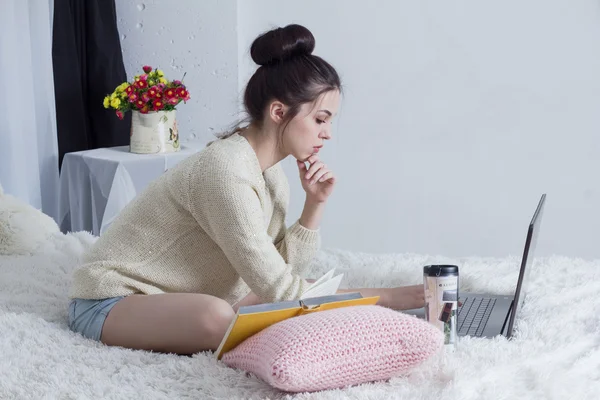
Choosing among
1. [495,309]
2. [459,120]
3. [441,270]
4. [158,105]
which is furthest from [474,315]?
[459,120]

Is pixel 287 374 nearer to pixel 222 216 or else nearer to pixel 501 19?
pixel 222 216

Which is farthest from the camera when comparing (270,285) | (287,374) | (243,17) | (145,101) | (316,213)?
(243,17)

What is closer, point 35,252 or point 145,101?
point 35,252

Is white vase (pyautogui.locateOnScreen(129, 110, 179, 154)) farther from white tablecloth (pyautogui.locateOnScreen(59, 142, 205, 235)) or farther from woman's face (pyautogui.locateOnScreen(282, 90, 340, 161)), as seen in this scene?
woman's face (pyautogui.locateOnScreen(282, 90, 340, 161))

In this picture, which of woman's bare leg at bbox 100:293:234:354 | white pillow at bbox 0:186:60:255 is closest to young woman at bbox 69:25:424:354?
woman's bare leg at bbox 100:293:234:354

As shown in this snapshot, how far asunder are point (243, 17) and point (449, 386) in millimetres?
2692

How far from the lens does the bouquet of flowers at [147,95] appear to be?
9.81 feet

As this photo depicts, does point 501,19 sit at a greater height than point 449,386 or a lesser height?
greater

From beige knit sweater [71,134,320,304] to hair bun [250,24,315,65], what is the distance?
0.20m

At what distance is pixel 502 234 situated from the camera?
348 cm

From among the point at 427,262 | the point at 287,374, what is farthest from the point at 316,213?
the point at 287,374

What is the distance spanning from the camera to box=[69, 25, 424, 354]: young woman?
5.17ft

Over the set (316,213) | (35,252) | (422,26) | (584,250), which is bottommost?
(584,250)

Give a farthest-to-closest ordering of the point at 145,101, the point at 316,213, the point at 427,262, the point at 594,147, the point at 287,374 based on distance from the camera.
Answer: the point at 594,147
the point at 145,101
the point at 427,262
the point at 316,213
the point at 287,374
